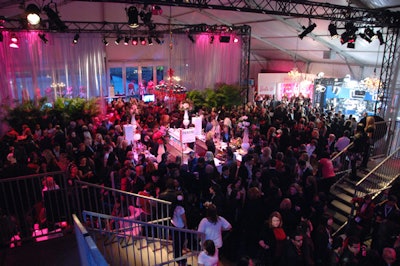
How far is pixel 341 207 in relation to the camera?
24.1ft

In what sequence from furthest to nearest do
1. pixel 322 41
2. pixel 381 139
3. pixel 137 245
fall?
pixel 322 41 < pixel 381 139 < pixel 137 245

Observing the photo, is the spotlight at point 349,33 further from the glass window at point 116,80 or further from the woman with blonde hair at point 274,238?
the glass window at point 116,80

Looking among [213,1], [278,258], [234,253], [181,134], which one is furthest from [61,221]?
[213,1]

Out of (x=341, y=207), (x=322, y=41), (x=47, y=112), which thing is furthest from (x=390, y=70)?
A: (x=47, y=112)

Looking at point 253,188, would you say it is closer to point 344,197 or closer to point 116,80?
point 344,197

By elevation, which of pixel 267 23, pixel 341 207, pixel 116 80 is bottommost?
pixel 341 207

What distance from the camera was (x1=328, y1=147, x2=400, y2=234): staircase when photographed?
7.07 meters

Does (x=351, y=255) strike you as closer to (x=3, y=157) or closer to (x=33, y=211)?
(x=33, y=211)

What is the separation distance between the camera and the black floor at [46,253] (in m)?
4.12

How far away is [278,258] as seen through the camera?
14.3 feet

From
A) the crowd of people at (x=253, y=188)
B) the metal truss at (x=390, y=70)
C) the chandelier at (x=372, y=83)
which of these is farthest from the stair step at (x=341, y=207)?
the chandelier at (x=372, y=83)

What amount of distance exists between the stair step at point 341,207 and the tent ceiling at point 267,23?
6597 mm

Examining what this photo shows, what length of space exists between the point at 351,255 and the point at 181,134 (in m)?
5.99

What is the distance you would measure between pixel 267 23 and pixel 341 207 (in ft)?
28.1
